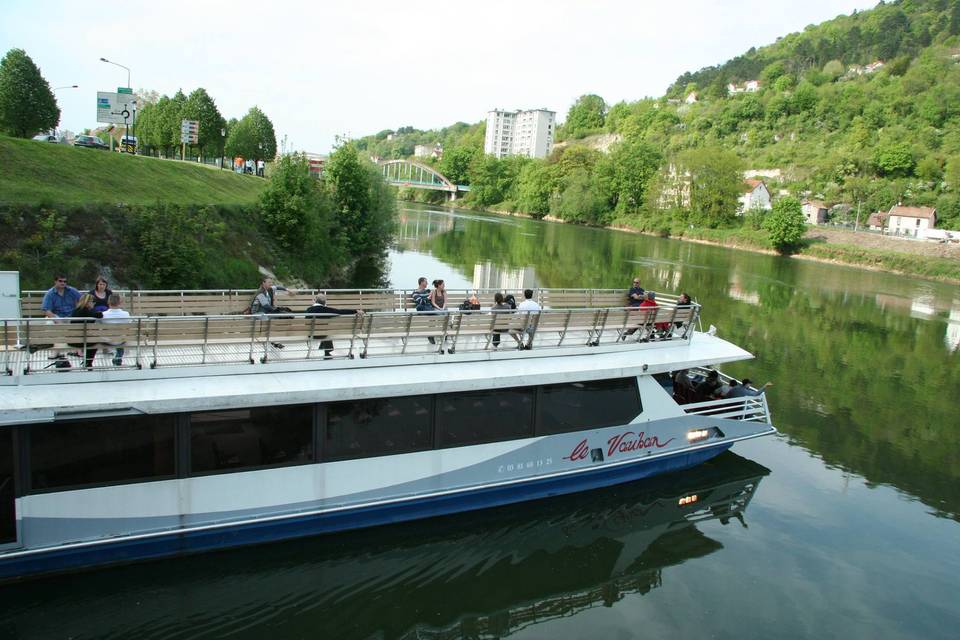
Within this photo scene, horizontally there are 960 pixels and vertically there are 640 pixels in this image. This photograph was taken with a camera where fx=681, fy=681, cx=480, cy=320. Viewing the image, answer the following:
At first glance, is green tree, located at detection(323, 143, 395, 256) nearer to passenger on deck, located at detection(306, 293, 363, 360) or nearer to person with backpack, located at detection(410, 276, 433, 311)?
person with backpack, located at detection(410, 276, 433, 311)

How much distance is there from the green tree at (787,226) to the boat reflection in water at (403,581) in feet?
210

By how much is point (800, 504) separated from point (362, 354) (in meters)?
8.80

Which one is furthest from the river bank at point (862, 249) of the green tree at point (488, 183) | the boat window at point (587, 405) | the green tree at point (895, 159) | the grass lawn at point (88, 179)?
the boat window at point (587, 405)

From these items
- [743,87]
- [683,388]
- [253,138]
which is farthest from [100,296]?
[743,87]

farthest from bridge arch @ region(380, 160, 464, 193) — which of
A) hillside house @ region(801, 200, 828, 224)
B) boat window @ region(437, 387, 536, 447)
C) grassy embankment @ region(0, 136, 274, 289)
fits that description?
boat window @ region(437, 387, 536, 447)

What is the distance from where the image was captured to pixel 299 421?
888 centimetres

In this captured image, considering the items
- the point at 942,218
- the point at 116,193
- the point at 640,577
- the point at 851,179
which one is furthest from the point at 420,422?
the point at 851,179

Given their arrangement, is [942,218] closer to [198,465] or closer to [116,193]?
[116,193]

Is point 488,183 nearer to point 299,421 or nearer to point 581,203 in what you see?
point 581,203

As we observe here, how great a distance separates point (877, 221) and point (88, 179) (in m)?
85.4

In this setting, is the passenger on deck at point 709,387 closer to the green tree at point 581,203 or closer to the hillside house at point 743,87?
the green tree at point 581,203

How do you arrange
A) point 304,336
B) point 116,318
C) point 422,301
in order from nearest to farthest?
1. point 116,318
2. point 304,336
3. point 422,301

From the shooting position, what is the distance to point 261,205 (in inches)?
1190

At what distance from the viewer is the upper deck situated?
830 centimetres
